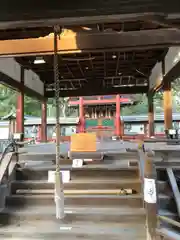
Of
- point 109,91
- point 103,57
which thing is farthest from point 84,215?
point 109,91

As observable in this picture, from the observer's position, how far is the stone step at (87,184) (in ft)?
12.6

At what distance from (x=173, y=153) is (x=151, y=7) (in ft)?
11.7

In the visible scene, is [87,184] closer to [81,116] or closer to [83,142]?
[83,142]

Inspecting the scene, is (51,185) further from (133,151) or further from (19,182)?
(133,151)

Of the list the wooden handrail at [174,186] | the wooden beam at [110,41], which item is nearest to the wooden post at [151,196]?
the wooden handrail at [174,186]

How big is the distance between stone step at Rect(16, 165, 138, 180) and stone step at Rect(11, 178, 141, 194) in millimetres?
79

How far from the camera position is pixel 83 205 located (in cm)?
364

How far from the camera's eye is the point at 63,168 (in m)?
4.17

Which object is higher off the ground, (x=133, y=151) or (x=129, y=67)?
(x=129, y=67)

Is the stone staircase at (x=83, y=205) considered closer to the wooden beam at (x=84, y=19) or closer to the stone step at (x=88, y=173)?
the stone step at (x=88, y=173)

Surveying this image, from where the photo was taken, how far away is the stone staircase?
10.1 ft

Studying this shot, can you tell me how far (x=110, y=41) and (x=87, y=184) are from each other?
2.04m

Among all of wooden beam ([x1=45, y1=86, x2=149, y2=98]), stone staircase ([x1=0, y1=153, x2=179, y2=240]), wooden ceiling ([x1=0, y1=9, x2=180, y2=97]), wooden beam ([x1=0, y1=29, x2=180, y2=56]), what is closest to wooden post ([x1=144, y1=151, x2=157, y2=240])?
stone staircase ([x1=0, y1=153, x2=179, y2=240])

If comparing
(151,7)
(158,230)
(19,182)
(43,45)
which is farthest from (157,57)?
(151,7)
